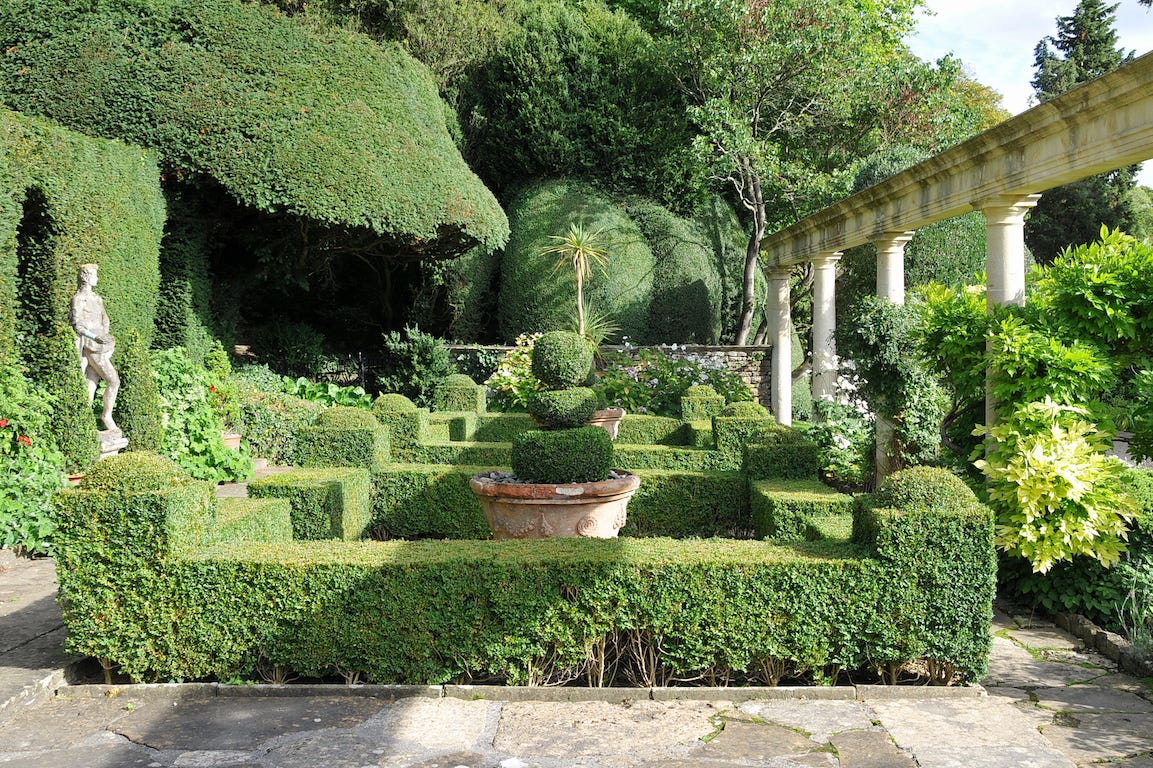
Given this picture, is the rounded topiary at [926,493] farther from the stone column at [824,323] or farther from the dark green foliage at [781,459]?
the stone column at [824,323]

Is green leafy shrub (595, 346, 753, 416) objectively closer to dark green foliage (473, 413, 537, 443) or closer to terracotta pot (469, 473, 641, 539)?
dark green foliage (473, 413, 537, 443)

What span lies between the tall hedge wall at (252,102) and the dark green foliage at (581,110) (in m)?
3.90

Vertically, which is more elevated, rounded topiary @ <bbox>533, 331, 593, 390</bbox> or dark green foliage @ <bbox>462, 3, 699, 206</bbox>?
dark green foliage @ <bbox>462, 3, 699, 206</bbox>

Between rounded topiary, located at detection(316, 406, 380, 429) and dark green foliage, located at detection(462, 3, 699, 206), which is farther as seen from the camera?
dark green foliage, located at detection(462, 3, 699, 206)

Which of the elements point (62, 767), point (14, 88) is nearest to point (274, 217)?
point (14, 88)

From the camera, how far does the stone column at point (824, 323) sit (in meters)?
13.5

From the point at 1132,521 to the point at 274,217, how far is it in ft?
43.1

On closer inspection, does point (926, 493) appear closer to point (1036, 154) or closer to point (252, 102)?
point (1036, 154)

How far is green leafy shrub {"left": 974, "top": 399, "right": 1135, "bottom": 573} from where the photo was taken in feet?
19.5

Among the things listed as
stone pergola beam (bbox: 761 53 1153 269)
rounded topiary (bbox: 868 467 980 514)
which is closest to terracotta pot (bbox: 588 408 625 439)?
stone pergola beam (bbox: 761 53 1153 269)

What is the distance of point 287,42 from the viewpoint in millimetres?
14547

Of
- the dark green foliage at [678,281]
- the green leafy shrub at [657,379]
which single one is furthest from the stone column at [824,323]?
the dark green foliage at [678,281]

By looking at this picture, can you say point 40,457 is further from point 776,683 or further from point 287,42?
point 287,42

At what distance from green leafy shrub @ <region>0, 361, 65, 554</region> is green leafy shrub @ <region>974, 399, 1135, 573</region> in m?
7.47
